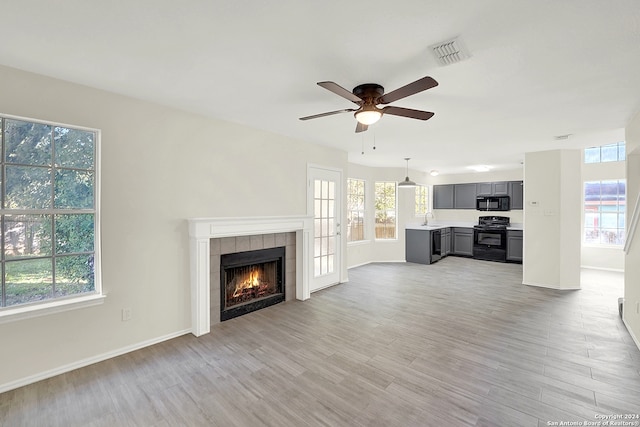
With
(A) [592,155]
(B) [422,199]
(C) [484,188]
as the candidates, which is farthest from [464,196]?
(A) [592,155]

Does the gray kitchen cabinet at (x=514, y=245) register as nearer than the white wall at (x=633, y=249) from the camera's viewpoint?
No

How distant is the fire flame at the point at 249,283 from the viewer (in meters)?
3.94

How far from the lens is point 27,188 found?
239 cm

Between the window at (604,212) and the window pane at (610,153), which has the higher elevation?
Answer: the window pane at (610,153)

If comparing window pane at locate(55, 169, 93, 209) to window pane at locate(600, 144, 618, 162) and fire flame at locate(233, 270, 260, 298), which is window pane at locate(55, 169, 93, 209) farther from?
window pane at locate(600, 144, 618, 162)

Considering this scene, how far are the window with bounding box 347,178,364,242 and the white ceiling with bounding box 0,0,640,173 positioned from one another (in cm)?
353

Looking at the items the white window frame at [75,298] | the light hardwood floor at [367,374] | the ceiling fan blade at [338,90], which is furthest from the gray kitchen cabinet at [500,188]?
the white window frame at [75,298]

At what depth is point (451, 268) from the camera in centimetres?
669

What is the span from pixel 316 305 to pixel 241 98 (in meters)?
2.94

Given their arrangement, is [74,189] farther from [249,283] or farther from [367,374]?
[367,374]

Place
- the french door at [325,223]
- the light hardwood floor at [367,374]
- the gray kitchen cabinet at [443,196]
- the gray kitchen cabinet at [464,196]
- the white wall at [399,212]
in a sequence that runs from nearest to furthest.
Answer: the light hardwood floor at [367,374] → the french door at [325,223] → the white wall at [399,212] → the gray kitchen cabinet at [464,196] → the gray kitchen cabinet at [443,196]

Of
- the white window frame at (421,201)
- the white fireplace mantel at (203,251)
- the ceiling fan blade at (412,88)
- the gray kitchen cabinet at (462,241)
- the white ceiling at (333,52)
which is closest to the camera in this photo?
the white ceiling at (333,52)

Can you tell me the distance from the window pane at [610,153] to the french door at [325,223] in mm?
6121

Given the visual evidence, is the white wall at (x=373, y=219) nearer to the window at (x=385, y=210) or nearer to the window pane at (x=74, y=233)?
the window at (x=385, y=210)
